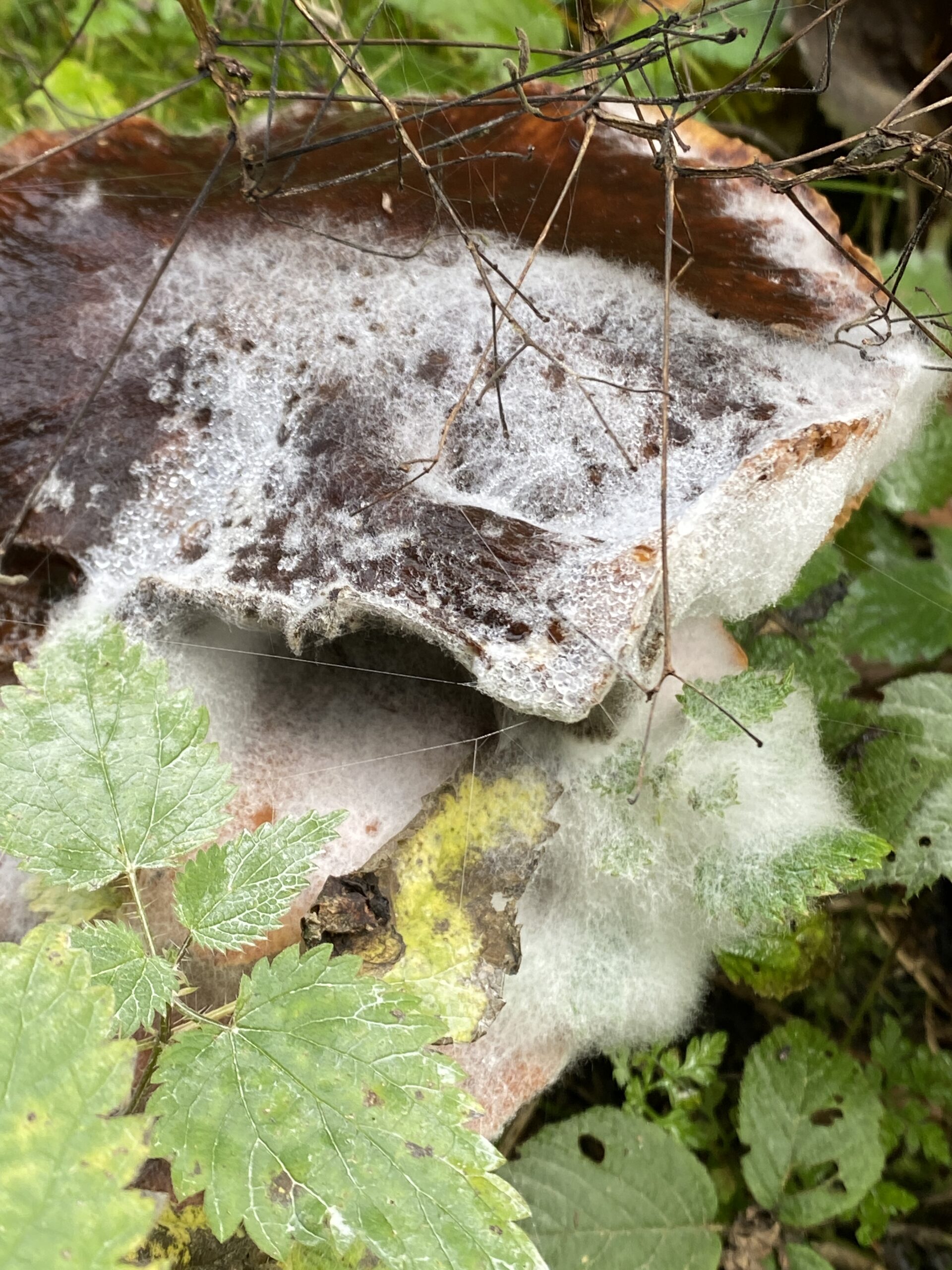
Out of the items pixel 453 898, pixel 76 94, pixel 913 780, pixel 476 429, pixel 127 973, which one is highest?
pixel 76 94

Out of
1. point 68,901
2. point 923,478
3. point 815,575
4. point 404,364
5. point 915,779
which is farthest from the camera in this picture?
point 923,478

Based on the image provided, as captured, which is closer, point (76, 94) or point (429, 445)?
point (429, 445)

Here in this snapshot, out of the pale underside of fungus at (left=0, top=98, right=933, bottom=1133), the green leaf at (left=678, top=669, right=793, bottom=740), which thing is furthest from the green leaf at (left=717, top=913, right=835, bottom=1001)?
the green leaf at (left=678, top=669, right=793, bottom=740)

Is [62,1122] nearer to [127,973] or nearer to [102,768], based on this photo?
[127,973]

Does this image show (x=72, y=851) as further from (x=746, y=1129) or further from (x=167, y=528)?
(x=746, y=1129)

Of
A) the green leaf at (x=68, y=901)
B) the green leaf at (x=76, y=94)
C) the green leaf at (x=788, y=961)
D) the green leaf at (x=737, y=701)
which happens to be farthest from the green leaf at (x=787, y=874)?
the green leaf at (x=76, y=94)

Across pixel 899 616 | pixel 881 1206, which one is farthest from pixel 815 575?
pixel 881 1206

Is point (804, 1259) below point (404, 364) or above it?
below

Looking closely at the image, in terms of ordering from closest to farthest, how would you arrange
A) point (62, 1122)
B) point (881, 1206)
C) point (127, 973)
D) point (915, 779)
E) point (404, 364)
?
1. point (62, 1122)
2. point (127, 973)
3. point (404, 364)
4. point (915, 779)
5. point (881, 1206)
